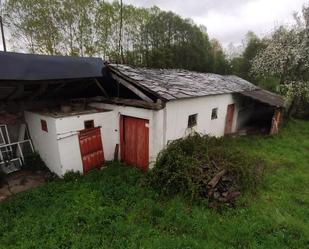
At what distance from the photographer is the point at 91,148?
7992mm

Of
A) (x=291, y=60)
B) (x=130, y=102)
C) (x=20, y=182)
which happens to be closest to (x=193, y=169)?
(x=130, y=102)

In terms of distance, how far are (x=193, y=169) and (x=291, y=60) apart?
45.0ft

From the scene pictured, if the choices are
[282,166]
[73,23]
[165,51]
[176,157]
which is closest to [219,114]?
[282,166]

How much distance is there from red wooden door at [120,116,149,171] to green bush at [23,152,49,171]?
115 inches

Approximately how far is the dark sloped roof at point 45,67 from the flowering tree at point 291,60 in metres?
12.8

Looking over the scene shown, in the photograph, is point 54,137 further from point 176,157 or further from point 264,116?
point 264,116

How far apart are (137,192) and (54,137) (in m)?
3.19

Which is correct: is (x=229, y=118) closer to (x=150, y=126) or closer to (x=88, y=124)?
(x=150, y=126)

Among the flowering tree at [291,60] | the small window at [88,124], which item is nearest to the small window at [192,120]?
the small window at [88,124]

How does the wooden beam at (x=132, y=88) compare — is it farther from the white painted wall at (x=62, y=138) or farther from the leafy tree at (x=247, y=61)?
the leafy tree at (x=247, y=61)

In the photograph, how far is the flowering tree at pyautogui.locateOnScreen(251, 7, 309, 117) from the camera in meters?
14.7

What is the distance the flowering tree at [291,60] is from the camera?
580 inches

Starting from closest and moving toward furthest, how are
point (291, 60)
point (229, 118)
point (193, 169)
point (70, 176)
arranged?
point (193, 169)
point (70, 176)
point (229, 118)
point (291, 60)

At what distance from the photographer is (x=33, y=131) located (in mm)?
8391
